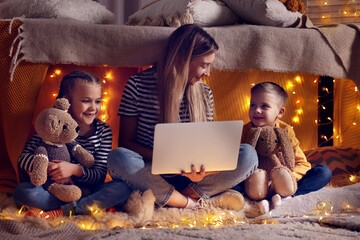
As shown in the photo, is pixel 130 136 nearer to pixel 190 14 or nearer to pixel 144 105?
pixel 144 105

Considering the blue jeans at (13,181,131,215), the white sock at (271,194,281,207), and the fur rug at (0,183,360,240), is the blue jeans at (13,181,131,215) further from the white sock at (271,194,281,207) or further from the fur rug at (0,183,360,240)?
the white sock at (271,194,281,207)

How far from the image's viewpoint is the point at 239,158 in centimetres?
127

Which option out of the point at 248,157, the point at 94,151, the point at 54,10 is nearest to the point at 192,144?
the point at 248,157

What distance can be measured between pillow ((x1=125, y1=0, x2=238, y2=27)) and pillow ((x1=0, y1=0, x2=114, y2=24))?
0.54ft

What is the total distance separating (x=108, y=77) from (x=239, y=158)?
0.49 meters

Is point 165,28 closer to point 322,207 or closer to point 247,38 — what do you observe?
point 247,38

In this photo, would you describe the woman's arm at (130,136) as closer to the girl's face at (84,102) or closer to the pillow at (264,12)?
the girl's face at (84,102)

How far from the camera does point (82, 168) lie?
1250 mm

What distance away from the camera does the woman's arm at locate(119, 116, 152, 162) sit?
129 cm

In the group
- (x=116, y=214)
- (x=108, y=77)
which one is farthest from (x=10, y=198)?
(x=108, y=77)

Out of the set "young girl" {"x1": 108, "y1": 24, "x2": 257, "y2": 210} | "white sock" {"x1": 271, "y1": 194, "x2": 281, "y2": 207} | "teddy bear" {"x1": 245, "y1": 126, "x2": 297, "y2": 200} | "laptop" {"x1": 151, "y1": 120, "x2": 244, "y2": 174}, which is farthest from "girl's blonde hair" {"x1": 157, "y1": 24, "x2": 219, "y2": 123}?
"white sock" {"x1": 271, "y1": 194, "x2": 281, "y2": 207}

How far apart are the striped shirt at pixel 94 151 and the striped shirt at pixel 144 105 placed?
82 millimetres

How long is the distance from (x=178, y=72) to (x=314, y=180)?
0.56 m

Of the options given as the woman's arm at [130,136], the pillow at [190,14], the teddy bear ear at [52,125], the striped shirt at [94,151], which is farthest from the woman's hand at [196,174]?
the pillow at [190,14]
